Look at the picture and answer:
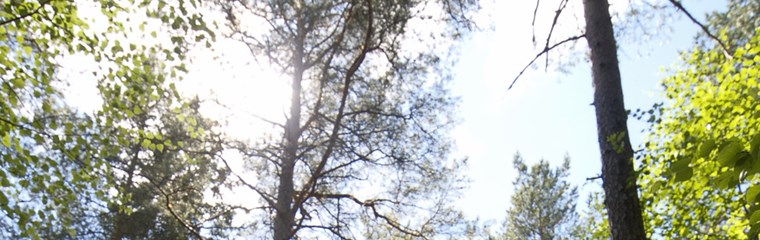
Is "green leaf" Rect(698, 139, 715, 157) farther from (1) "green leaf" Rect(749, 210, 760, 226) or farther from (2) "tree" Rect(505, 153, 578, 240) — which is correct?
(2) "tree" Rect(505, 153, 578, 240)

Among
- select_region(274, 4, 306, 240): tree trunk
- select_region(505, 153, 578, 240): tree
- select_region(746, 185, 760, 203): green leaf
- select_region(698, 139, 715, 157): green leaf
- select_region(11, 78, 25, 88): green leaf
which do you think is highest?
select_region(505, 153, 578, 240): tree

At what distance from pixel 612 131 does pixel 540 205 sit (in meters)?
19.4

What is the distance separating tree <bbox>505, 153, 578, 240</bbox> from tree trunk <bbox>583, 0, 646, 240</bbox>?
1872 centimetres

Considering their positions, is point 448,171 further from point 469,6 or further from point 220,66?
point 220,66

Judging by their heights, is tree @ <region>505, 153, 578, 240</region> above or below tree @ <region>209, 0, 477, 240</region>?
above

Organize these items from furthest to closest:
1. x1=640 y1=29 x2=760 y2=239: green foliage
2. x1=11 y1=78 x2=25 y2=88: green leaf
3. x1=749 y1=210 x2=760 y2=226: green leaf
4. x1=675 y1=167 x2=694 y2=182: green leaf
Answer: x1=640 y1=29 x2=760 y2=239: green foliage → x1=11 y1=78 x2=25 y2=88: green leaf → x1=675 y1=167 x2=694 y2=182: green leaf → x1=749 y1=210 x2=760 y2=226: green leaf

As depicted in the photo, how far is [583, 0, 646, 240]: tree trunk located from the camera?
373 centimetres

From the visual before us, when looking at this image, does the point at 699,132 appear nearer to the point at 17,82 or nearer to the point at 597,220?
the point at 597,220

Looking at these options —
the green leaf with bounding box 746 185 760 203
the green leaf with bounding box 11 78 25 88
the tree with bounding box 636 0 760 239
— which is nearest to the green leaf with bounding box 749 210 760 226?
the green leaf with bounding box 746 185 760 203

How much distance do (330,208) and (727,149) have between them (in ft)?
26.5

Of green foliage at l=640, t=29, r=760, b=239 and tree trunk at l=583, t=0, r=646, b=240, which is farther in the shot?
green foliage at l=640, t=29, r=760, b=239

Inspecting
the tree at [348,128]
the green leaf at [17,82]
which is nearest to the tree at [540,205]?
the tree at [348,128]

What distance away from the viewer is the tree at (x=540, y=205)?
73.0 ft

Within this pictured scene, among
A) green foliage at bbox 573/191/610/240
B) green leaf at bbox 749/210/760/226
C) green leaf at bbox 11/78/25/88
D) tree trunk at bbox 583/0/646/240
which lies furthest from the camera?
green foliage at bbox 573/191/610/240
